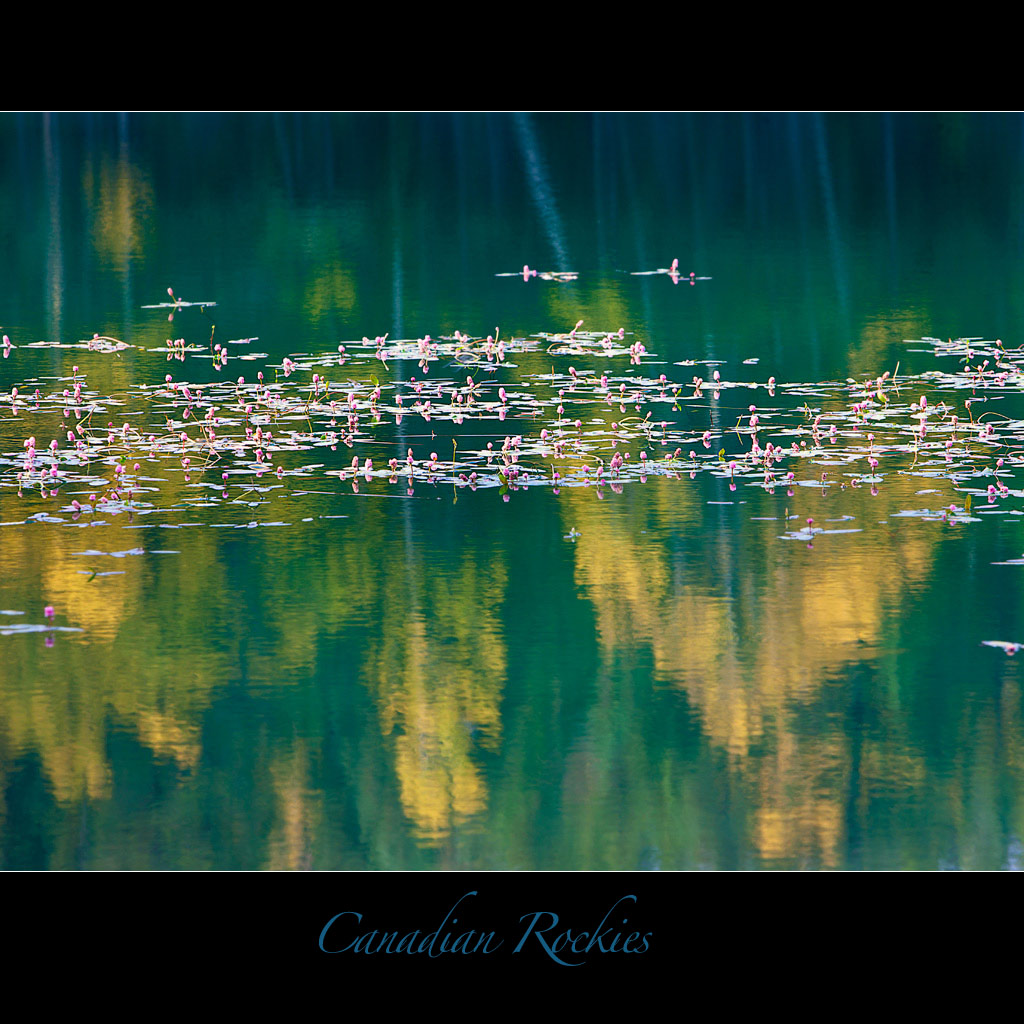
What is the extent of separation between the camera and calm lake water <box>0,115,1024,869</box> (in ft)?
17.3

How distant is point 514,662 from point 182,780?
50.8 inches

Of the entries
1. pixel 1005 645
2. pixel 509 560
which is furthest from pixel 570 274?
pixel 1005 645

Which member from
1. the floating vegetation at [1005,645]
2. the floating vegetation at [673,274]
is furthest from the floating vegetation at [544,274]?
the floating vegetation at [1005,645]

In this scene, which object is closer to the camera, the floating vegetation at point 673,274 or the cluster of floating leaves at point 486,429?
the cluster of floating leaves at point 486,429

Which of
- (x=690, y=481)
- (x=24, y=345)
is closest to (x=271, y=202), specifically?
(x=24, y=345)

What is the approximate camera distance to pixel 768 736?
564 cm

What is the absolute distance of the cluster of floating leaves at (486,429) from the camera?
820 centimetres

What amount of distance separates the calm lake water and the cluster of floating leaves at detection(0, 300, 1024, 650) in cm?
3

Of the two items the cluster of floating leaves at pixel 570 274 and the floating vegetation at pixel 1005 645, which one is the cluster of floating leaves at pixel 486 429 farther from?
the cluster of floating leaves at pixel 570 274

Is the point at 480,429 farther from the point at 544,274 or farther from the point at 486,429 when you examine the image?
the point at 544,274

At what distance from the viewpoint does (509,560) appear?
23.4ft

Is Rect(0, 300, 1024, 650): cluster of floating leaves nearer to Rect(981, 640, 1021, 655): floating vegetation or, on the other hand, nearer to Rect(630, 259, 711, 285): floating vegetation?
Rect(981, 640, 1021, 655): floating vegetation

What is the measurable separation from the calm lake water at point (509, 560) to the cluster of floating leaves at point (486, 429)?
0.03 metres

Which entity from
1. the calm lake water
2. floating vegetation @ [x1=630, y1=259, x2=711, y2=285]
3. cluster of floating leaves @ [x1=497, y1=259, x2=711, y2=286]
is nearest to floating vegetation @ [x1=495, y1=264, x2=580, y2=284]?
cluster of floating leaves @ [x1=497, y1=259, x2=711, y2=286]
